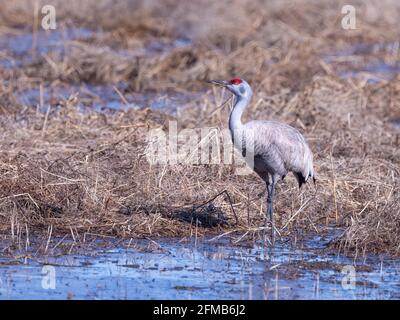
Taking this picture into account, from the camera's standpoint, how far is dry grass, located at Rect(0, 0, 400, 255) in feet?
24.3

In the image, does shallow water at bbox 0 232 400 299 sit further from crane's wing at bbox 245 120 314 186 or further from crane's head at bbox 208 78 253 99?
crane's head at bbox 208 78 253 99

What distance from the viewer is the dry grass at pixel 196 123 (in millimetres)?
7398

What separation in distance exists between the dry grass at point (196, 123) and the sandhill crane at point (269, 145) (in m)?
Answer: 0.26

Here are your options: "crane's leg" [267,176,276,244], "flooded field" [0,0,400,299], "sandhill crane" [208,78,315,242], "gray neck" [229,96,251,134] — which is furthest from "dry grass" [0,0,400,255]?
"gray neck" [229,96,251,134]

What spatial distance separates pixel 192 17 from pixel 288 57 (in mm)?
2998

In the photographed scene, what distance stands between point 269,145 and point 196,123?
2451mm

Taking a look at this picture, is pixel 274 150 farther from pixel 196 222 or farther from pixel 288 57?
pixel 288 57

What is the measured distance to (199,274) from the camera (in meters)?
6.43

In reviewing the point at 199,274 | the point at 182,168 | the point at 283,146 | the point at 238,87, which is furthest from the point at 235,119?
the point at 199,274

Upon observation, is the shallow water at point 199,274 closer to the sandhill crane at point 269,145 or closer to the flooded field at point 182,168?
the flooded field at point 182,168

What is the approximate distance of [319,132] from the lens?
10070mm

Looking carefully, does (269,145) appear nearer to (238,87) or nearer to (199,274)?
(238,87)

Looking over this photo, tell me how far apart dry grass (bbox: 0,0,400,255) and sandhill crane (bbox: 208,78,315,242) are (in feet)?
0.87

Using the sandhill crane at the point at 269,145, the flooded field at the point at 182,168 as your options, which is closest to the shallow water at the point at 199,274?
the flooded field at the point at 182,168
